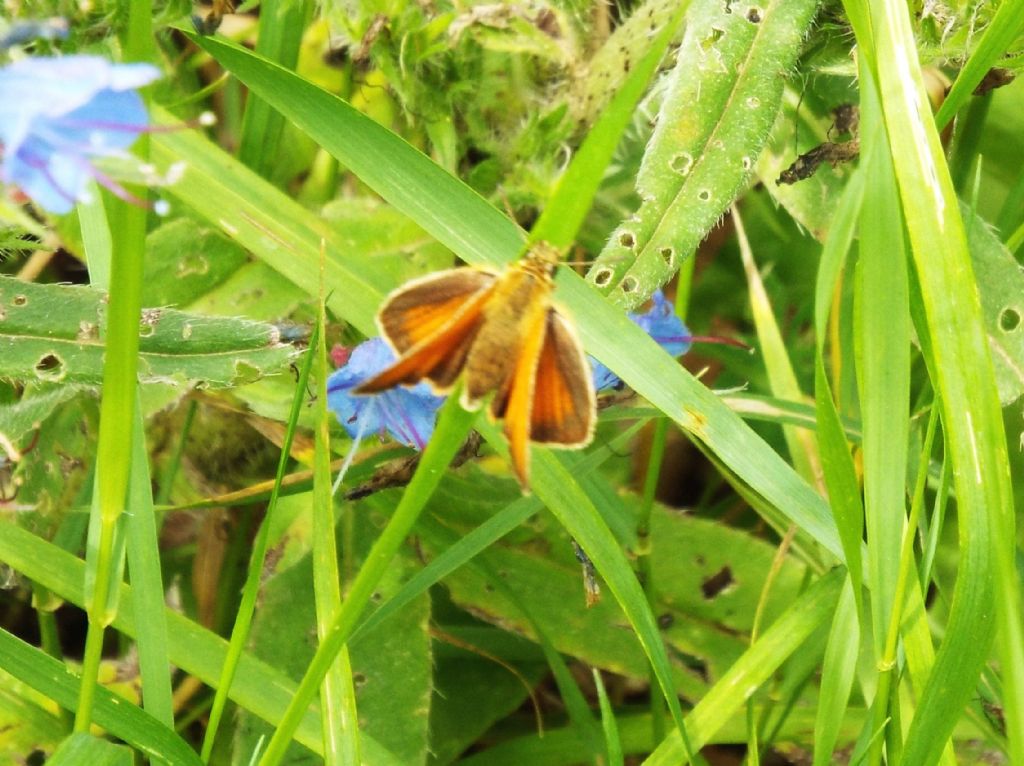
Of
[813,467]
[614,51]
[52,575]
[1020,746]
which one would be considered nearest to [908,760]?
[1020,746]

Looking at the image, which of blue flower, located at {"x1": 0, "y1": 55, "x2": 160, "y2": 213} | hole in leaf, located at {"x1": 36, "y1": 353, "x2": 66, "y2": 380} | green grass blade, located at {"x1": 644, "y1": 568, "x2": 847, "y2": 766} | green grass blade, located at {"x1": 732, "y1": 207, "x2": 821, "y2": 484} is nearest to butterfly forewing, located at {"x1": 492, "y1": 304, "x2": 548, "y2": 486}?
blue flower, located at {"x1": 0, "y1": 55, "x2": 160, "y2": 213}

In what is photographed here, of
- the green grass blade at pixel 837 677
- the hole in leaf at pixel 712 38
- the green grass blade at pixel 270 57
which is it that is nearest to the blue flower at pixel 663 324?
the hole in leaf at pixel 712 38

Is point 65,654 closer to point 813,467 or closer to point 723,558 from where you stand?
point 723,558

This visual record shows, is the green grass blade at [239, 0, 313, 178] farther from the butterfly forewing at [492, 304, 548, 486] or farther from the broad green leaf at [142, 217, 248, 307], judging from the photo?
the butterfly forewing at [492, 304, 548, 486]

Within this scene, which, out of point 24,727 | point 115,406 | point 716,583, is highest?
point 115,406

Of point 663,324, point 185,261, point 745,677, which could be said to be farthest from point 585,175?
point 185,261

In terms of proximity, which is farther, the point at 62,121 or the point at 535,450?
the point at 535,450

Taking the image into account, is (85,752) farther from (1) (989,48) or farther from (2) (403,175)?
(1) (989,48)
